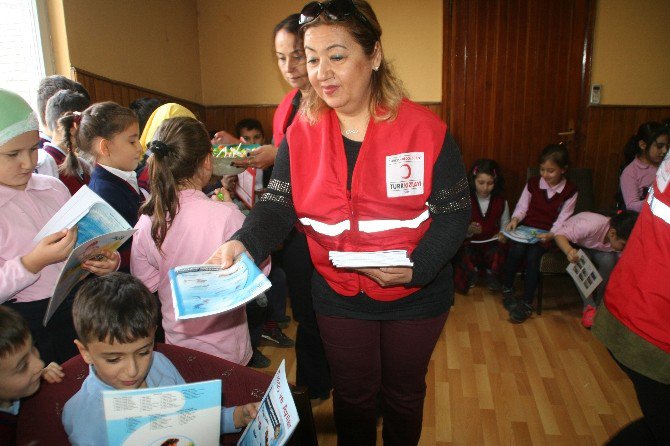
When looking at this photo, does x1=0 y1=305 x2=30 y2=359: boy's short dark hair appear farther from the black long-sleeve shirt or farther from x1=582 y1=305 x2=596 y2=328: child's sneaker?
x1=582 y1=305 x2=596 y2=328: child's sneaker

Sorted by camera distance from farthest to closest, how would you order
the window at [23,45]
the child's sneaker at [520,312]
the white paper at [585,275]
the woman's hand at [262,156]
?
the child's sneaker at [520,312]
the white paper at [585,275]
the window at [23,45]
the woman's hand at [262,156]

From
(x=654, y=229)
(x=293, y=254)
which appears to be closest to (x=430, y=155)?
(x=654, y=229)

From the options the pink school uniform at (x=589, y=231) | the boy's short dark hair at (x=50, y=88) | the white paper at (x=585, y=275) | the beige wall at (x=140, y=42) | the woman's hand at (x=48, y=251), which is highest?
the beige wall at (x=140, y=42)

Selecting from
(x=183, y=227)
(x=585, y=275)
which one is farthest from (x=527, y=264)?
(x=183, y=227)

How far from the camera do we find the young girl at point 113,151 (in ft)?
6.20

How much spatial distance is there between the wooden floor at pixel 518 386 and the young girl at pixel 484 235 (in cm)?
48

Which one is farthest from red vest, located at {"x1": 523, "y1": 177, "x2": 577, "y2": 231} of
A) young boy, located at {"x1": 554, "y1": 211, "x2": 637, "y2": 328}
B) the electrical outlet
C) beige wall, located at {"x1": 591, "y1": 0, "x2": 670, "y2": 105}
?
beige wall, located at {"x1": 591, "y1": 0, "x2": 670, "y2": 105}

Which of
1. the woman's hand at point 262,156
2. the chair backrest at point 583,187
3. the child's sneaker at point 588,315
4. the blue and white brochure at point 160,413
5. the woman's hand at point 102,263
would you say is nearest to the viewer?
the blue and white brochure at point 160,413

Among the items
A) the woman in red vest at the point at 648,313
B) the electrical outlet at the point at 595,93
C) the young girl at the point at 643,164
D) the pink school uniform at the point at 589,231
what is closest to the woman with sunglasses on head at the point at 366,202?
the woman in red vest at the point at 648,313

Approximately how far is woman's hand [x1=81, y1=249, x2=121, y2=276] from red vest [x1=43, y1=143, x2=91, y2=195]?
23.5 inches

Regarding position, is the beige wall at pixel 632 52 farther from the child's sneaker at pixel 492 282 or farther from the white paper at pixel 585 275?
the white paper at pixel 585 275

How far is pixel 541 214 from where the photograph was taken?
12.4ft

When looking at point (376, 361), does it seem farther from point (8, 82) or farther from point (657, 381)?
point (8, 82)

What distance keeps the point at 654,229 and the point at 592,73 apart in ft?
13.8
